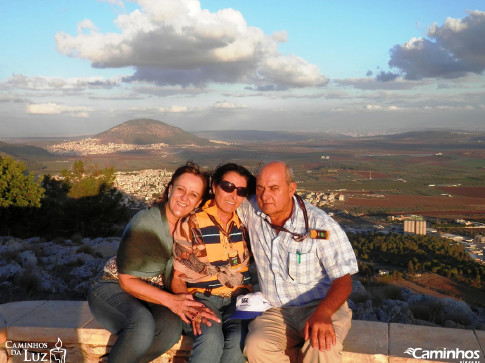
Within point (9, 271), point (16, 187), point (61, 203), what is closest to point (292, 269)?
point (9, 271)

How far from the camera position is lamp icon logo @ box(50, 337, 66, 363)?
10.4ft

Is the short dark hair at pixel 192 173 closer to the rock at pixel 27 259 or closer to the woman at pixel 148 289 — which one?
the woman at pixel 148 289

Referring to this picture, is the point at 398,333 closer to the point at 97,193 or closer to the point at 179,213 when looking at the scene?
the point at 179,213

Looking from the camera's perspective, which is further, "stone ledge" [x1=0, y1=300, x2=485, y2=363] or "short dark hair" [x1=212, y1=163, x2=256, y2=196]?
"short dark hair" [x1=212, y1=163, x2=256, y2=196]

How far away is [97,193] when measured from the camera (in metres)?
19.6

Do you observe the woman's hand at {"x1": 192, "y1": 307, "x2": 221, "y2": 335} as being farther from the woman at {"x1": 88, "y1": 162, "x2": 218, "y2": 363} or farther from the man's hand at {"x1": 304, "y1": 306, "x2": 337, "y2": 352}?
the man's hand at {"x1": 304, "y1": 306, "x2": 337, "y2": 352}

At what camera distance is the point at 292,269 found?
2846 mm

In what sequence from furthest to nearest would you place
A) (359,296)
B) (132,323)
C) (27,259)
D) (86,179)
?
(86,179) → (27,259) → (359,296) → (132,323)

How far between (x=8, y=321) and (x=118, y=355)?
126 centimetres

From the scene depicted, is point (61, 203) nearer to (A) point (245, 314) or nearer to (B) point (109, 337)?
(B) point (109, 337)

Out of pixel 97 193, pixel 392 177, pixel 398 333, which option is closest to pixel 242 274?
pixel 398 333

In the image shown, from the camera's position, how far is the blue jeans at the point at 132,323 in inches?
102

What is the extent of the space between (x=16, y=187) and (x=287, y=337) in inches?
597

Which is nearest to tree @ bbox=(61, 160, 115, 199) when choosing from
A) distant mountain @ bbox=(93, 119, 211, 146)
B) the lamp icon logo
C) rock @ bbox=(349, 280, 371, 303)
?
rock @ bbox=(349, 280, 371, 303)
